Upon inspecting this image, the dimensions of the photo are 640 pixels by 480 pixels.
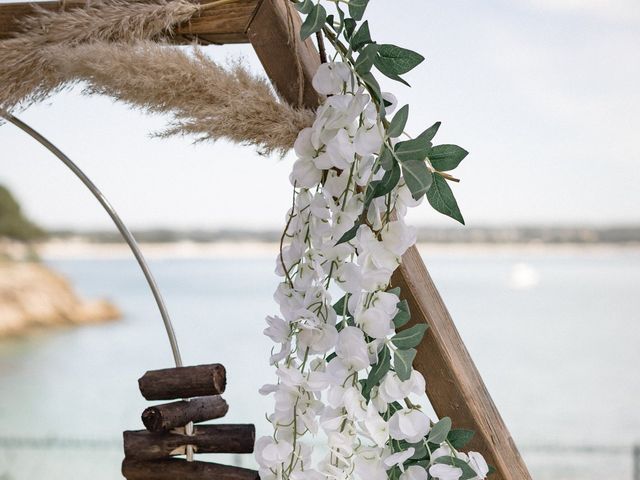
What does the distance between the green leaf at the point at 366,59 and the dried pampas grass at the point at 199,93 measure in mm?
111

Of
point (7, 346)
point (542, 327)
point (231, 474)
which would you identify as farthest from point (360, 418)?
point (7, 346)

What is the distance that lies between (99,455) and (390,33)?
4621mm

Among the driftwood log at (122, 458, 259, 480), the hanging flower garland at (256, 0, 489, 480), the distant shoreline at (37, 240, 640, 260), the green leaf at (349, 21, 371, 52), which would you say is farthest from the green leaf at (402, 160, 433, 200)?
the distant shoreline at (37, 240, 640, 260)

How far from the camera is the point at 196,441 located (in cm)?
106

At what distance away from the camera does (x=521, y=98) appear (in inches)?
286

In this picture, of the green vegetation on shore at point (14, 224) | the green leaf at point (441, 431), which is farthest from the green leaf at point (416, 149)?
the green vegetation on shore at point (14, 224)

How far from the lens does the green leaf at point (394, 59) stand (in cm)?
74

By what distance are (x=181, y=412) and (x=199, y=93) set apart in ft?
1.52

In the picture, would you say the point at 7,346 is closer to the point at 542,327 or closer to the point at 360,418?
the point at 542,327

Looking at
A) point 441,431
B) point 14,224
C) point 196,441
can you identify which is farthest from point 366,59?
point 14,224

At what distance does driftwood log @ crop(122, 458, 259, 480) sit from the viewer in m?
0.99

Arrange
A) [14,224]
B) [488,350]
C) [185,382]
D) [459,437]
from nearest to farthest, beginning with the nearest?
1. [459,437]
2. [185,382]
3. [488,350]
4. [14,224]

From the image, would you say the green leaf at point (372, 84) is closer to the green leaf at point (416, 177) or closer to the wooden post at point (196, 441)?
the green leaf at point (416, 177)

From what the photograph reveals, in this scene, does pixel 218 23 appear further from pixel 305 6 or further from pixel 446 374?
pixel 446 374
